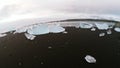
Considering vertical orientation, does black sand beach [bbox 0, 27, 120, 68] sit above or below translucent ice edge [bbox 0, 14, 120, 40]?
below

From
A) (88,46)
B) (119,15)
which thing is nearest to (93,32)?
(88,46)

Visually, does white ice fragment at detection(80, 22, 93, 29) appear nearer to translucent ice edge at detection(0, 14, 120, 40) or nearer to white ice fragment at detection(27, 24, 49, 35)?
translucent ice edge at detection(0, 14, 120, 40)

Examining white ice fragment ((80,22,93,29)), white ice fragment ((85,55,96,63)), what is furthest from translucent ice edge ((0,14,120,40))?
white ice fragment ((85,55,96,63))

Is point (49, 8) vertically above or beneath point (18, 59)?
above

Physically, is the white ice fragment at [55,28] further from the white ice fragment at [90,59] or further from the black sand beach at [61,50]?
the white ice fragment at [90,59]

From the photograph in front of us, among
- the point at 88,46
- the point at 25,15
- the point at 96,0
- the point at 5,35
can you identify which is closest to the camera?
the point at 88,46

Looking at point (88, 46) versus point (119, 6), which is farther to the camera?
point (119, 6)

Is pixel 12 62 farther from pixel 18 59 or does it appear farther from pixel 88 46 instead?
pixel 88 46

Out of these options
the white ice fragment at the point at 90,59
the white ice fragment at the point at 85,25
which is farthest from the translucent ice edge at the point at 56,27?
the white ice fragment at the point at 90,59
